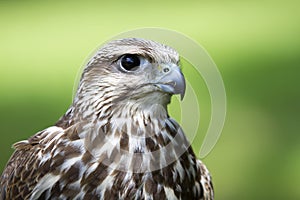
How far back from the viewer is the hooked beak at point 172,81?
161 inches

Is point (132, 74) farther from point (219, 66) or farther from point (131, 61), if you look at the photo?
point (219, 66)

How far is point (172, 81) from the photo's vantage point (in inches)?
161

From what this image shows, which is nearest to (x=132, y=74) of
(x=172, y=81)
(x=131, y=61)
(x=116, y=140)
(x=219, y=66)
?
(x=131, y=61)

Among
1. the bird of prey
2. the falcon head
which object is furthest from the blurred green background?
the falcon head

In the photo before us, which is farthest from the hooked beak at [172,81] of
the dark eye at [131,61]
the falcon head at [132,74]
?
the dark eye at [131,61]

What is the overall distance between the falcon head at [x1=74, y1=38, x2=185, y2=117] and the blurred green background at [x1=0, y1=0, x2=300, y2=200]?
10.7 feet

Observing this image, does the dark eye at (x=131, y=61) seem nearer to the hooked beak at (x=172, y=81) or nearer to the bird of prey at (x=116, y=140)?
the bird of prey at (x=116, y=140)

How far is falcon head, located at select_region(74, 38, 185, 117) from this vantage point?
4.17 m

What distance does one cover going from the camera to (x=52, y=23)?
11.7 m

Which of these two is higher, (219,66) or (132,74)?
(132,74)

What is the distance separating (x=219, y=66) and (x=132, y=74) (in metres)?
5.26

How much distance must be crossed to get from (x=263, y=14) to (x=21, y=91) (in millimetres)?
3332

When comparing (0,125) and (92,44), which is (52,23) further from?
(0,125)

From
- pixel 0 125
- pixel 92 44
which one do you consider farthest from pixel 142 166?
pixel 92 44
